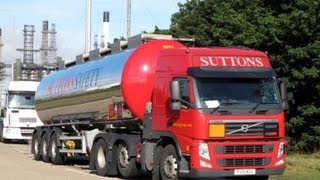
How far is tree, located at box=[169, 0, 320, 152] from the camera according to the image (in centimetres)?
2639

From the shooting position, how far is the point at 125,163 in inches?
655

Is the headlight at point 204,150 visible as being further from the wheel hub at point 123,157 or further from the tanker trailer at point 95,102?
the wheel hub at point 123,157

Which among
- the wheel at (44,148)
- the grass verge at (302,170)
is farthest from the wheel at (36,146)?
the grass verge at (302,170)

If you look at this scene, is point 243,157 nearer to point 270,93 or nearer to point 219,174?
point 219,174

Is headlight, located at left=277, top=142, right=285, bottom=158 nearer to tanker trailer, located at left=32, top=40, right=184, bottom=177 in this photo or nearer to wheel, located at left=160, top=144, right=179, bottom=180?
wheel, located at left=160, top=144, right=179, bottom=180

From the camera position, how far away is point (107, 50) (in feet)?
64.7

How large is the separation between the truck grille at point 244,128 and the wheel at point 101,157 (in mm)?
4808

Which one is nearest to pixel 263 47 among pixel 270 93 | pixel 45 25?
pixel 270 93

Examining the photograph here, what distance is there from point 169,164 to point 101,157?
4.05 m

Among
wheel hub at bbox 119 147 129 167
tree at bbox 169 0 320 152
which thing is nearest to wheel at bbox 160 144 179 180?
wheel hub at bbox 119 147 129 167

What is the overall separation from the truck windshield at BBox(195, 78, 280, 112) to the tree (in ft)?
40.9

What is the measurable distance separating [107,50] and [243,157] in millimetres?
7311

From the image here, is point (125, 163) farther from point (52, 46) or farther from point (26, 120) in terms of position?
point (52, 46)

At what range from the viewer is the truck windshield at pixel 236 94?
13.6m
